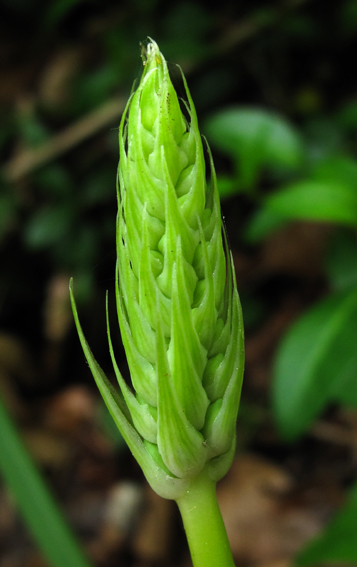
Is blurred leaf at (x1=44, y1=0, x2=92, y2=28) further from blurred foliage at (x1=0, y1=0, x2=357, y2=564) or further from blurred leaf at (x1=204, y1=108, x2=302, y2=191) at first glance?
blurred leaf at (x1=204, y1=108, x2=302, y2=191)

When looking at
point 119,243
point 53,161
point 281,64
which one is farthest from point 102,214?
point 119,243

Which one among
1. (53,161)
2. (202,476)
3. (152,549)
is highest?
(53,161)

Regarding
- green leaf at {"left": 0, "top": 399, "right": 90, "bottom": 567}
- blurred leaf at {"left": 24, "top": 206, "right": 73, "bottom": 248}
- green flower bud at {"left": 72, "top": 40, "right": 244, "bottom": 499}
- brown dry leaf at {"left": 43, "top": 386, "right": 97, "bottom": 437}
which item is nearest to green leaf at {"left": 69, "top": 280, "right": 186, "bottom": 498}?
green flower bud at {"left": 72, "top": 40, "right": 244, "bottom": 499}

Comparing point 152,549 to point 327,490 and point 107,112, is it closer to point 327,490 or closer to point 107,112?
point 327,490

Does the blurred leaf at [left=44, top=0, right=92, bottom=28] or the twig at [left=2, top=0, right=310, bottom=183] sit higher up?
the blurred leaf at [left=44, top=0, right=92, bottom=28]

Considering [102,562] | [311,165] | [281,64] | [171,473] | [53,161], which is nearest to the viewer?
[171,473]
